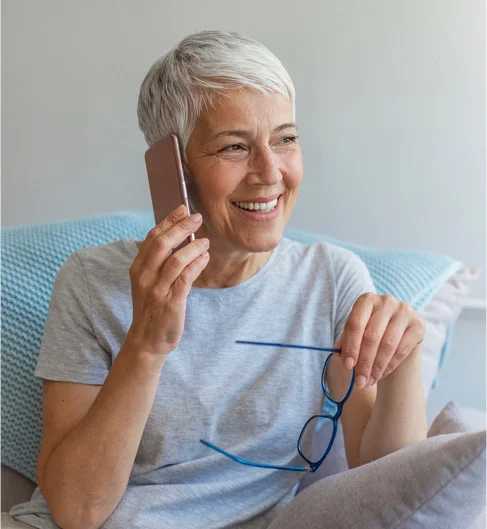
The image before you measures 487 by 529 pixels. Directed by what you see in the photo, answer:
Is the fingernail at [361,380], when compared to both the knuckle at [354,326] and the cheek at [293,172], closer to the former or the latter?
the knuckle at [354,326]

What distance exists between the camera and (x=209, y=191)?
1.17 meters

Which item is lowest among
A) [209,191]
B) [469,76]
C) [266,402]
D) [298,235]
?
[266,402]

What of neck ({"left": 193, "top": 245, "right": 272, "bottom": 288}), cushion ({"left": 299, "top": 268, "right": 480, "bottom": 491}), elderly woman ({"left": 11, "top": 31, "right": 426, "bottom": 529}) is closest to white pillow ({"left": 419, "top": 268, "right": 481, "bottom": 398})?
cushion ({"left": 299, "top": 268, "right": 480, "bottom": 491})

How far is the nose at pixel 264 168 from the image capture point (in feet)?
3.76

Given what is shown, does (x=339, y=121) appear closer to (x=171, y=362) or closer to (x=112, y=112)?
(x=112, y=112)

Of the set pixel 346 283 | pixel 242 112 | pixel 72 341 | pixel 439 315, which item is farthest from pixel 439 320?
pixel 72 341

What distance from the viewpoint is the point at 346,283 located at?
131cm

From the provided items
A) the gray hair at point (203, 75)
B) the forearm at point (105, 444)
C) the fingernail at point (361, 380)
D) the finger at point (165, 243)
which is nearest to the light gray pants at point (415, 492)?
the fingernail at point (361, 380)

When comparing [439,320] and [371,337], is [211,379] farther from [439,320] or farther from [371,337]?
[439,320]

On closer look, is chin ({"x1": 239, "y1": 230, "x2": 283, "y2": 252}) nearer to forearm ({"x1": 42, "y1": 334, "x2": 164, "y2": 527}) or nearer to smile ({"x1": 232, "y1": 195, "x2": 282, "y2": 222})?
smile ({"x1": 232, "y1": 195, "x2": 282, "y2": 222})

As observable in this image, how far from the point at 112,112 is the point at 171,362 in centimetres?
97

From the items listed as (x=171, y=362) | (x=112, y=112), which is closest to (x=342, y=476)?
(x=171, y=362)

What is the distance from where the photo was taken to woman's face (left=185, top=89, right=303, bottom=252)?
1.14 metres

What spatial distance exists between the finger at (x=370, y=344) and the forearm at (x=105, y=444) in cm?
31
